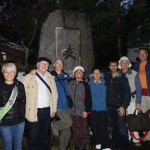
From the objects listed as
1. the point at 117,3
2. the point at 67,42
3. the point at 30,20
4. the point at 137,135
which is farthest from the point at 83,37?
Result: the point at 30,20

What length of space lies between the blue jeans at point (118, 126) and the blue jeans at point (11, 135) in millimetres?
1841

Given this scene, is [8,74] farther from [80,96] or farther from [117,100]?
[117,100]

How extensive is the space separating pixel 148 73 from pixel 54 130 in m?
2.16

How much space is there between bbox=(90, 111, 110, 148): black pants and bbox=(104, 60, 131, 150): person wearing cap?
124mm

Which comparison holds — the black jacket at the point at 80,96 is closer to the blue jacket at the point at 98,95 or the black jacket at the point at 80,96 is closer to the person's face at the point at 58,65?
the blue jacket at the point at 98,95

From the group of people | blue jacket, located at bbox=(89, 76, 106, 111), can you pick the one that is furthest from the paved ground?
blue jacket, located at bbox=(89, 76, 106, 111)

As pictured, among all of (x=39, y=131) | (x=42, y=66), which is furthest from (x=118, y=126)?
(x=42, y=66)

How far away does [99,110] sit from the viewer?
544 centimetres

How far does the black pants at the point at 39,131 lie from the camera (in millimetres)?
4793

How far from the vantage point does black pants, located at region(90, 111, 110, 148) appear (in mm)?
5496

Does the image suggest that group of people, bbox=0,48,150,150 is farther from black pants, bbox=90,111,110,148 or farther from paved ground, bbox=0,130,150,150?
paved ground, bbox=0,130,150,150

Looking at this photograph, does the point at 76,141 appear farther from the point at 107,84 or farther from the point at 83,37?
the point at 83,37

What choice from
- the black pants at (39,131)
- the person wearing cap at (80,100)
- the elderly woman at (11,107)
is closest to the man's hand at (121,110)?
the person wearing cap at (80,100)

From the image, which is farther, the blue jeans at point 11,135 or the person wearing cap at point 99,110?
the person wearing cap at point 99,110
